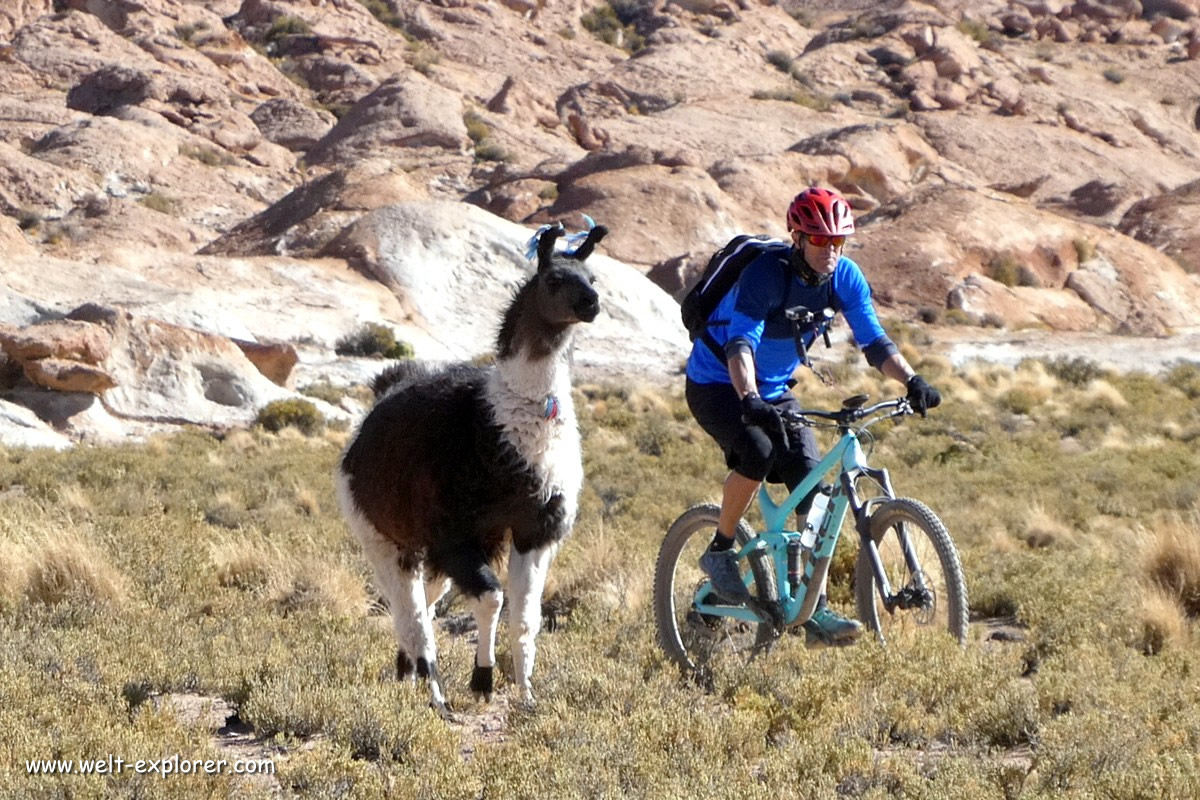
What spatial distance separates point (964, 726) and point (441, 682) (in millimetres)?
2235

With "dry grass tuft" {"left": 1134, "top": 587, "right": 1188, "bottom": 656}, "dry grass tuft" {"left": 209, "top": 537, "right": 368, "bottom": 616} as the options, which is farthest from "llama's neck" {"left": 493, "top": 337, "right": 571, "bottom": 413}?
"dry grass tuft" {"left": 1134, "top": 587, "right": 1188, "bottom": 656}

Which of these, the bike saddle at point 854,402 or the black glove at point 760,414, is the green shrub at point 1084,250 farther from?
the black glove at point 760,414

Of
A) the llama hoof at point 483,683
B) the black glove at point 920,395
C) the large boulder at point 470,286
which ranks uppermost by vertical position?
the black glove at point 920,395

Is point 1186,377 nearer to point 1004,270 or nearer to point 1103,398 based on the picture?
point 1103,398

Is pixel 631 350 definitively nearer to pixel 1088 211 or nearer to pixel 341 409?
pixel 341 409

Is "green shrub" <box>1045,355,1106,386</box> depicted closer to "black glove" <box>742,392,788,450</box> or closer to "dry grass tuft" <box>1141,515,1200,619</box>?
"dry grass tuft" <box>1141,515,1200,619</box>

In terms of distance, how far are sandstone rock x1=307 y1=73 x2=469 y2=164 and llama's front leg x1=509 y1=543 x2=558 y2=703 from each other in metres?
47.8

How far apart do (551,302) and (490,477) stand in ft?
2.51

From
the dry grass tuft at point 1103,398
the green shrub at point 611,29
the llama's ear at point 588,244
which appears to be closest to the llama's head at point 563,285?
the llama's ear at point 588,244

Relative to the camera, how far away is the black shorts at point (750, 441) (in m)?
6.05

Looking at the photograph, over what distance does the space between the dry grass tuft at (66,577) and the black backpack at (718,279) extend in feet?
12.3

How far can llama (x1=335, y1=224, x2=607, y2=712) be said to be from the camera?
228 inches

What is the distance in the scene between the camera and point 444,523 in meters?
5.88

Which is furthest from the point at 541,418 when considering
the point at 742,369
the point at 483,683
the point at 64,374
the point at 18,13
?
the point at 18,13
